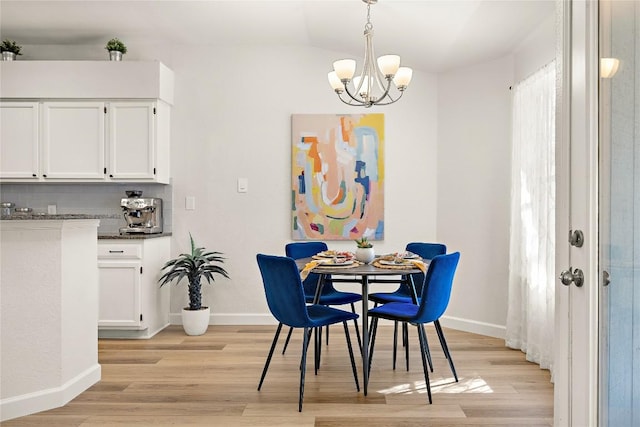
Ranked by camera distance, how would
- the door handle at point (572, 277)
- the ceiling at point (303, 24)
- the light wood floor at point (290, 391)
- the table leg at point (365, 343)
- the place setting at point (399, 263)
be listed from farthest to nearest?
the ceiling at point (303, 24) < the place setting at point (399, 263) < the table leg at point (365, 343) < the light wood floor at point (290, 391) < the door handle at point (572, 277)

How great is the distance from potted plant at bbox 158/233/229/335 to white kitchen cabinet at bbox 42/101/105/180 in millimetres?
1016

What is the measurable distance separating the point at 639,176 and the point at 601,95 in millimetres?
335

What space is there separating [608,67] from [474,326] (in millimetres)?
3176

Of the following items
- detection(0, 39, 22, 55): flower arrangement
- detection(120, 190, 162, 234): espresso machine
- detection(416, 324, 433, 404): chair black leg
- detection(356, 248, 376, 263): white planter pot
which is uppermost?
detection(0, 39, 22, 55): flower arrangement

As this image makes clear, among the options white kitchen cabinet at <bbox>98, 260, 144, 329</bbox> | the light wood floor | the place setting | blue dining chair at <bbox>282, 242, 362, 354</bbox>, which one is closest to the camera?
the light wood floor

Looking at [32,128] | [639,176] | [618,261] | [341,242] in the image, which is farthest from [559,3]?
[32,128]

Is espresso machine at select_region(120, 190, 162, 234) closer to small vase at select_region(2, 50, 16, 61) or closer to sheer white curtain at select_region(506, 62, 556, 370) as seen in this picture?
small vase at select_region(2, 50, 16, 61)

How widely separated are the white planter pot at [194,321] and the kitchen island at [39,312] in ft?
4.73

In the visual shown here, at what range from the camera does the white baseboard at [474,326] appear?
14.4 feet

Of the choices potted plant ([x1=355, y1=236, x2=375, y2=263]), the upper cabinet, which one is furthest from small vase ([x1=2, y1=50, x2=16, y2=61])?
potted plant ([x1=355, y1=236, x2=375, y2=263])

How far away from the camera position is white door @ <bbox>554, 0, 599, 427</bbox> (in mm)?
1859

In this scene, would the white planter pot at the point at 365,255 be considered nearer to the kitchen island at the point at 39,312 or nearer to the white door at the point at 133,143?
the kitchen island at the point at 39,312

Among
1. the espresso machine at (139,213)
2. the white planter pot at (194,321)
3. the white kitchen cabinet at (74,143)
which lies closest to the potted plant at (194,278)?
the white planter pot at (194,321)

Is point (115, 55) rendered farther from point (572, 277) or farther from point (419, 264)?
point (572, 277)
